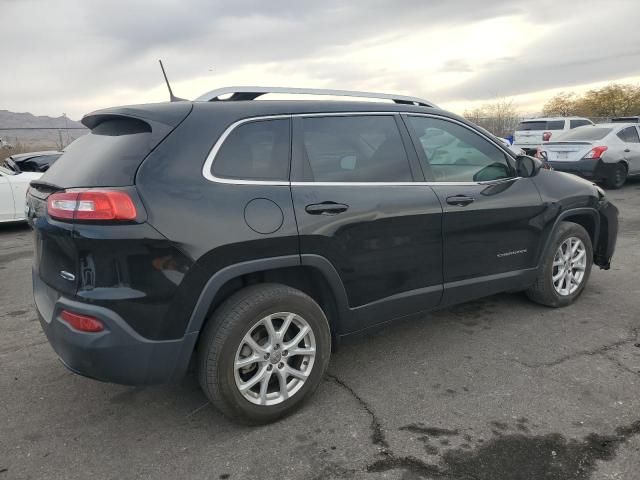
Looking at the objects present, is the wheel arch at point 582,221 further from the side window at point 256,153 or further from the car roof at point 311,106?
the side window at point 256,153

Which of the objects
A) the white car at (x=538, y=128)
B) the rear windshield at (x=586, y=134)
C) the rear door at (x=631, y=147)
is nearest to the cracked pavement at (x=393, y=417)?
the rear windshield at (x=586, y=134)

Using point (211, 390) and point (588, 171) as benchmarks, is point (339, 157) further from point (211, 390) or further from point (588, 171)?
point (588, 171)

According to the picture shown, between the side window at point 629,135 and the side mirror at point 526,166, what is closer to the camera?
the side mirror at point 526,166

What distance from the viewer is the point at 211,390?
8.87 feet

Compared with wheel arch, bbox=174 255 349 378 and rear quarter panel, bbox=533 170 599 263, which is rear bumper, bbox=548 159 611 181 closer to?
rear quarter panel, bbox=533 170 599 263

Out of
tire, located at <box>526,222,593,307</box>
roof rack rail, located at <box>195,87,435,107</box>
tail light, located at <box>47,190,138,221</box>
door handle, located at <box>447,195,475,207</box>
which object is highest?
roof rack rail, located at <box>195,87,435,107</box>

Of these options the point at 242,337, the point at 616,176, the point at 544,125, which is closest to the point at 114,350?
the point at 242,337

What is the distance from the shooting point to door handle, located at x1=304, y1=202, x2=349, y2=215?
9.62 feet

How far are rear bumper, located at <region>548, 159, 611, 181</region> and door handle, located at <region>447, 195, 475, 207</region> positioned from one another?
32.9ft

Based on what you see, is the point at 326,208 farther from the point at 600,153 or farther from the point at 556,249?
the point at 600,153

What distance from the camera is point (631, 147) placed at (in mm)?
12914

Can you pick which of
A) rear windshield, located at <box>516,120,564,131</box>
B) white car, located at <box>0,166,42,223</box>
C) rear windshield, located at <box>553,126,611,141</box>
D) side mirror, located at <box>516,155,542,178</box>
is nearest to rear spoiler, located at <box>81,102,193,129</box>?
side mirror, located at <box>516,155,542,178</box>

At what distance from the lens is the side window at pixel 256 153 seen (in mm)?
2775

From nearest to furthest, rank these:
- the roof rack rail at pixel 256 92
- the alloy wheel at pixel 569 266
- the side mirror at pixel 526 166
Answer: the roof rack rail at pixel 256 92
the side mirror at pixel 526 166
the alloy wheel at pixel 569 266
